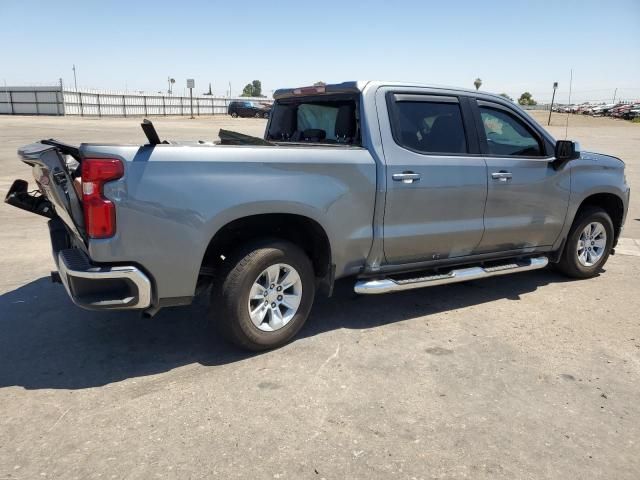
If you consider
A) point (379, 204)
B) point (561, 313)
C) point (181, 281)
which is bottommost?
point (561, 313)

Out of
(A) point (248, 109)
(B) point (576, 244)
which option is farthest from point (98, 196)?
(A) point (248, 109)

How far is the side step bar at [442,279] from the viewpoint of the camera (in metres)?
4.26

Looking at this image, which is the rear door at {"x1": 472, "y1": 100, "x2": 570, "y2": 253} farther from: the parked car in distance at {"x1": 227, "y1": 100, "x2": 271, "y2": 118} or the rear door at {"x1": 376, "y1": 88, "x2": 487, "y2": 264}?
the parked car in distance at {"x1": 227, "y1": 100, "x2": 271, "y2": 118}

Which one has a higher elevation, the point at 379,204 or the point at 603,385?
the point at 379,204

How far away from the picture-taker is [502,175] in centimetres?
486

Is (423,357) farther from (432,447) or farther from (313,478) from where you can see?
(313,478)

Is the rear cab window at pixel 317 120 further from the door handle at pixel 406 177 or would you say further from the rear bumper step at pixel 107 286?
the rear bumper step at pixel 107 286

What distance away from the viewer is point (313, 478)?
2.67 m

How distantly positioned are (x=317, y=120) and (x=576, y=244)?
9.90ft

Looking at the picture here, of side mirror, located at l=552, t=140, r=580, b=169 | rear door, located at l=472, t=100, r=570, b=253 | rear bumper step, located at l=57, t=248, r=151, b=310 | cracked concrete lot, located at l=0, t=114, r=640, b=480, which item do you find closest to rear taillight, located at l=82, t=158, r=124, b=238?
rear bumper step, located at l=57, t=248, r=151, b=310

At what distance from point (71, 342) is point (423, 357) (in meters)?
2.58

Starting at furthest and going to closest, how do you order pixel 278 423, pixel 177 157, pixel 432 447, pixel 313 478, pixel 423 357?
pixel 423 357, pixel 177 157, pixel 278 423, pixel 432 447, pixel 313 478

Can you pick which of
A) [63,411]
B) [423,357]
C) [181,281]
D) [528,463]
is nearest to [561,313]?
[423,357]

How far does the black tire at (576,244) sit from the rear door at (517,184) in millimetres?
385
